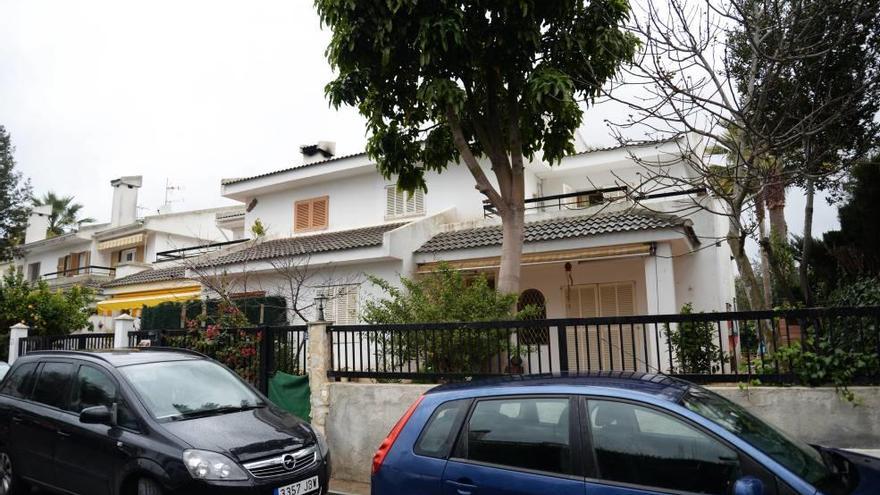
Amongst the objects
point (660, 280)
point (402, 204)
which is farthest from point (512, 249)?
point (402, 204)

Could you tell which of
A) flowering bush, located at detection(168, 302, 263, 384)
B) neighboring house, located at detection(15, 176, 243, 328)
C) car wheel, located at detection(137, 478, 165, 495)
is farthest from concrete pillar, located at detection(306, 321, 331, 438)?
neighboring house, located at detection(15, 176, 243, 328)

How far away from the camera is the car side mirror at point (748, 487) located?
2.89m

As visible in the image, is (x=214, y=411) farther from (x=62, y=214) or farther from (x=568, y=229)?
(x=62, y=214)

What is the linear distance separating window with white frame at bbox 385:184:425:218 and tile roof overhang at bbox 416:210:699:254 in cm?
202

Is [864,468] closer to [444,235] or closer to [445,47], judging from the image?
[445,47]

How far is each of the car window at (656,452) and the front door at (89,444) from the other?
4271mm

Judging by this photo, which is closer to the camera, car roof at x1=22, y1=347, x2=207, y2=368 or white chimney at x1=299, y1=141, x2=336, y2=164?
car roof at x1=22, y1=347, x2=207, y2=368

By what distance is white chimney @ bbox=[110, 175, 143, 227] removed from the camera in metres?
31.3

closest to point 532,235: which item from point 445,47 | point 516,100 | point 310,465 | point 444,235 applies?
point 444,235

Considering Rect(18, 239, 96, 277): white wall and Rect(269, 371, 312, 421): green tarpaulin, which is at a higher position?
Rect(18, 239, 96, 277): white wall

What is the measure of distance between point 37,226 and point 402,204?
29639 millimetres

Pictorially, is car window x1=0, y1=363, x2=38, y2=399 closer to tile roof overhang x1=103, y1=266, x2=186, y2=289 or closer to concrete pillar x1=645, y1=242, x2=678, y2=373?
concrete pillar x1=645, y1=242, x2=678, y2=373

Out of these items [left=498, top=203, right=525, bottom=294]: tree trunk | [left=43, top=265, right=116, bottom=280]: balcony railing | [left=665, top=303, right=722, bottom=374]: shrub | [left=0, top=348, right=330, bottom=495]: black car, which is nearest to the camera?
[left=0, top=348, right=330, bottom=495]: black car

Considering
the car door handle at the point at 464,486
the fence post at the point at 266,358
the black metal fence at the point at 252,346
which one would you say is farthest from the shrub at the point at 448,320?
the car door handle at the point at 464,486
